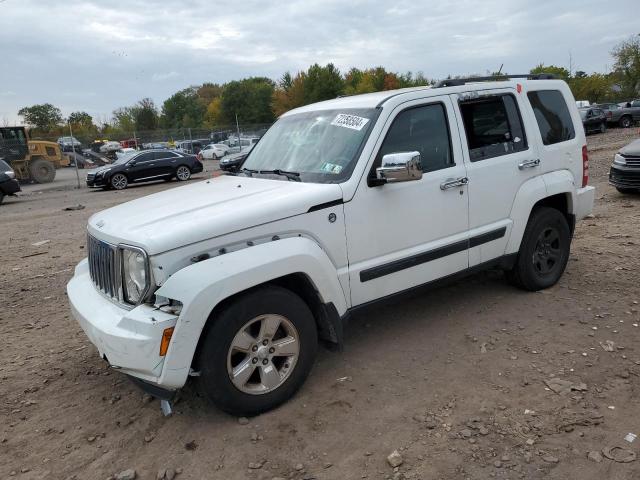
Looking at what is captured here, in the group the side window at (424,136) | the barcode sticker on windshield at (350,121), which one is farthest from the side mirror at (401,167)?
the barcode sticker on windshield at (350,121)

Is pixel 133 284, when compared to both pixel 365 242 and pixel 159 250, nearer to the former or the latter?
pixel 159 250

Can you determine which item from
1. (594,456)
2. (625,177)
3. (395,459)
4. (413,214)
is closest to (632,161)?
(625,177)

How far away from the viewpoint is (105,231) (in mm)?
3322

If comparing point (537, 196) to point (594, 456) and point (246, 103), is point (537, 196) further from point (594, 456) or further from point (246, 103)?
point (246, 103)

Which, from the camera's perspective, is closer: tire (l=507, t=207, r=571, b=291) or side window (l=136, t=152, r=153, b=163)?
tire (l=507, t=207, r=571, b=291)

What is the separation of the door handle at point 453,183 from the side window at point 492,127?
223 millimetres

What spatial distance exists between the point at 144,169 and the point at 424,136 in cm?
1826

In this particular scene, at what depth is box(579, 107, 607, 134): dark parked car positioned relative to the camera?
92.6 feet

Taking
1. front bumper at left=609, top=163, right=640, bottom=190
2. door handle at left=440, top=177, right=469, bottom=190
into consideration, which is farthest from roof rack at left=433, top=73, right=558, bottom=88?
front bumper at left=609, top=163, right=640, bottom=190

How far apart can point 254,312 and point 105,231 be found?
3.67ft

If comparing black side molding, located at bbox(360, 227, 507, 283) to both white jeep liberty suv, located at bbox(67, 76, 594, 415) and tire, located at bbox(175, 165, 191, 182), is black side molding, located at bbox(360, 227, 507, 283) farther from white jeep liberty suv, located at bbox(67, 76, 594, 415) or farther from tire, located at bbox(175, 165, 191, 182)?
tire, located at bbox(175, 165, 191, 182)

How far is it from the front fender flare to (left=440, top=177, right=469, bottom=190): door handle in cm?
139

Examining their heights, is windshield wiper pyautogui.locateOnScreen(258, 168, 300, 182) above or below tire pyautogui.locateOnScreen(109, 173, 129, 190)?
above

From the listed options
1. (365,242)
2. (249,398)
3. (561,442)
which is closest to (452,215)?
(365,242)
